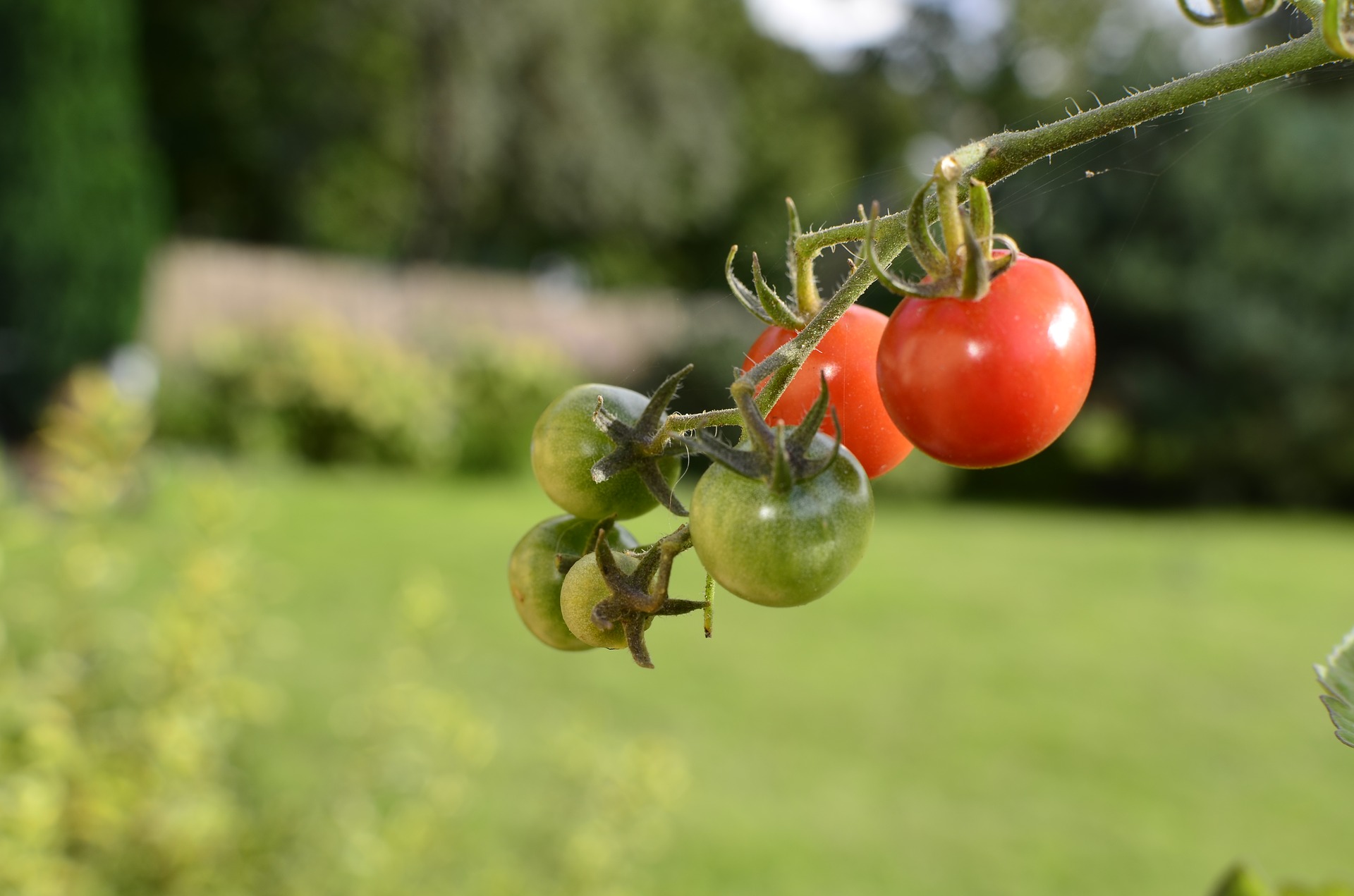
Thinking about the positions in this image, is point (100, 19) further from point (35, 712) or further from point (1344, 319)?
point (1344, 319)

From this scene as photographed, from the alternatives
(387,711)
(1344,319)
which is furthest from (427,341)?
(387,711)

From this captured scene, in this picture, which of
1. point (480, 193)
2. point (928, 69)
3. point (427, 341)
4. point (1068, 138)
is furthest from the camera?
point (928, 69)

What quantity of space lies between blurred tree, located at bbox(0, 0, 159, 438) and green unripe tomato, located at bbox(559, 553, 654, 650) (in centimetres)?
1274

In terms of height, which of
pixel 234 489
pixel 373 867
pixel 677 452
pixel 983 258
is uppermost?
pixel 983 258

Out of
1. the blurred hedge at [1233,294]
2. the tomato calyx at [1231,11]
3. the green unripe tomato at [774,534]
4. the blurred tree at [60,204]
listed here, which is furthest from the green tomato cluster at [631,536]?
the blurred hedge at [1233,294]

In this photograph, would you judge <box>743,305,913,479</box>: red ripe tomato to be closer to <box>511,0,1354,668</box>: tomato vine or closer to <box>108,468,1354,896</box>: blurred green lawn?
<box>511,0,1354,668</box>: tomato vine

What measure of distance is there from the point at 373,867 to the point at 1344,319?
47.5ft

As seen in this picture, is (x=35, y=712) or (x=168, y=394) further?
(x=168, y=394)

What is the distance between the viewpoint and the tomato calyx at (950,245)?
61cm

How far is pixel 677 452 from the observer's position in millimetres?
715

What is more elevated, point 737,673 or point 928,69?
point 928,69

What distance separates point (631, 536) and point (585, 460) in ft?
0.30

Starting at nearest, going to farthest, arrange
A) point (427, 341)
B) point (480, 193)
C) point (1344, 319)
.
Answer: point (1344, 319), point (427, 341), point (480, 193)

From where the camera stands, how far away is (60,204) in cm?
1242
